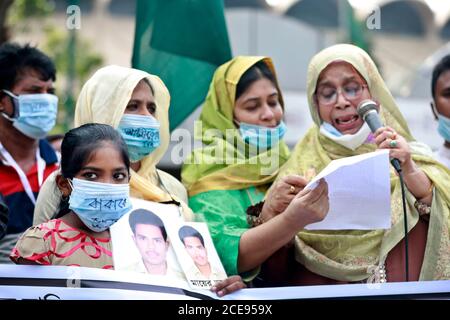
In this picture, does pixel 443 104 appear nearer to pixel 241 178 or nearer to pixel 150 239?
pixel 241 178

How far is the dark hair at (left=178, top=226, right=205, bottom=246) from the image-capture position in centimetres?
318

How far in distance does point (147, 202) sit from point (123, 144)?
27 centimetres

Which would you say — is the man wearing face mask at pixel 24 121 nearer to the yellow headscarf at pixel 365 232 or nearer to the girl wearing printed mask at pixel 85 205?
the girl wearing printed mask at pixel 85 205

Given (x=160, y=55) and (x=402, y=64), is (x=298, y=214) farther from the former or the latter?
(x=402, y=64)

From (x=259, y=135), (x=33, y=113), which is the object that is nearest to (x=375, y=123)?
(x=259, y=135)

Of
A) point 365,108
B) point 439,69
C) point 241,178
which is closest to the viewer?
point 365,108

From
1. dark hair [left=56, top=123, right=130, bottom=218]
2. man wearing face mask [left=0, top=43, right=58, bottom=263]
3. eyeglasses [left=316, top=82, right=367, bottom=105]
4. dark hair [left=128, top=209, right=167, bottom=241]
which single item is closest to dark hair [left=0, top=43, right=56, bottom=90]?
man wearing face mask [left=0, top=43, right=58, bottom=263]

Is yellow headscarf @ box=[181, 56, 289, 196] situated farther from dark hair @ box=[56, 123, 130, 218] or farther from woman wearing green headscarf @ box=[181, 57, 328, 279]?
dark hair @ box=[56, 123, 130, 218]

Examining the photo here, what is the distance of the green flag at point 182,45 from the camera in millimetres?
4184

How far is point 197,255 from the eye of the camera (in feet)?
10.3

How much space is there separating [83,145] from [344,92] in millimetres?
1125

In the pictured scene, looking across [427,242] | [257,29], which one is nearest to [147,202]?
[427,242]
